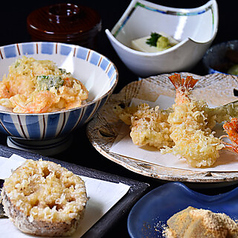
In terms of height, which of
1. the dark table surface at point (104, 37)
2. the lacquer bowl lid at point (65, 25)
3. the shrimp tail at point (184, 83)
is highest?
the shrimp tail at point (184, 83)

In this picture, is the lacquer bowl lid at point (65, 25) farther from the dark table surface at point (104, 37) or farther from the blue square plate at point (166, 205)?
the blue square plate at point (166, 205)

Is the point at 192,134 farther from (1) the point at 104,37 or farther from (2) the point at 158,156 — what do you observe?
(1) the point at 104,37

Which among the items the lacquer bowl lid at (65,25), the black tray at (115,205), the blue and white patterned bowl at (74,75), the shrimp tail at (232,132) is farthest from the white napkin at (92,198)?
the lacquer bowl lid at (65,25)

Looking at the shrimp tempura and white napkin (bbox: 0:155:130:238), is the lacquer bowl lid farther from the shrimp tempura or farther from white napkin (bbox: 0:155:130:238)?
white napkin (bbox: 0:155:130:238)

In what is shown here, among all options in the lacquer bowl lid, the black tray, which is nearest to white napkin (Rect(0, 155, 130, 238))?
the black tray

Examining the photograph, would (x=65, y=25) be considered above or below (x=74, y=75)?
above

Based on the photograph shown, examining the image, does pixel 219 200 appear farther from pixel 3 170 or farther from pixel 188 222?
pixel 3 170

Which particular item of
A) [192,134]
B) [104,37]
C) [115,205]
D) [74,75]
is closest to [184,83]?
[192,134]
